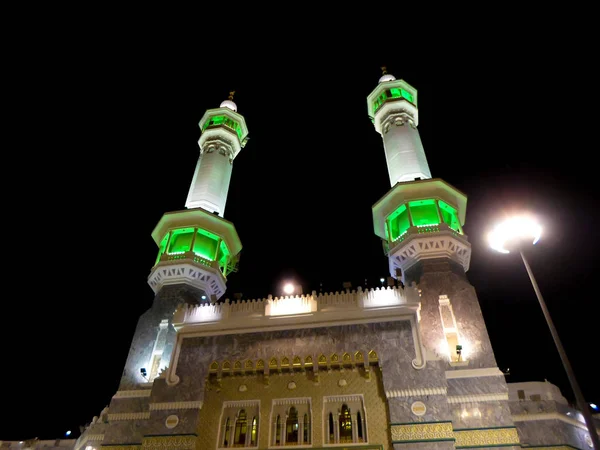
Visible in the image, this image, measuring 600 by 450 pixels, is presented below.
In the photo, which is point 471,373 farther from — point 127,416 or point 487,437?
point 127,416

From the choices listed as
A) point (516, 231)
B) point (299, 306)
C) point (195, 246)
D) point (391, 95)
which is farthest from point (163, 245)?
point (516, 231)

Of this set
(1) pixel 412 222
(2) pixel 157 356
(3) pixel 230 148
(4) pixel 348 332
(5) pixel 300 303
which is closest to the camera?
(4) pixel 348 332

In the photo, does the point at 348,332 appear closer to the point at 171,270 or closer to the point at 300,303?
the point at 300,303

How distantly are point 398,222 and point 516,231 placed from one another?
49.6 ft

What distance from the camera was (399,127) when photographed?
33.5 meters

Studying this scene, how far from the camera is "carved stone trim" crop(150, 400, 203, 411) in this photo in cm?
1885

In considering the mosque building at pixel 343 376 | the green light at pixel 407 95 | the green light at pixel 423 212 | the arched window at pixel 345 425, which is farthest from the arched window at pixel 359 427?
the green light at pixel 407 95

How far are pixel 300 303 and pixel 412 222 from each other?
26.9 feet

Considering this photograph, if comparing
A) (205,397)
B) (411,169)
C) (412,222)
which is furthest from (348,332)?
(411,169)

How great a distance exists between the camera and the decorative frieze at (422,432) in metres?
16.5

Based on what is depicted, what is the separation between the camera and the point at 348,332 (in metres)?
19.6

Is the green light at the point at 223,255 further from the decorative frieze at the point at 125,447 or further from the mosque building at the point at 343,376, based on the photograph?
the decorative frieze at the point at 125,447

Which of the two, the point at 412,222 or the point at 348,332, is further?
the point at 412,222

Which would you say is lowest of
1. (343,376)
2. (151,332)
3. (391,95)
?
(343,376)
